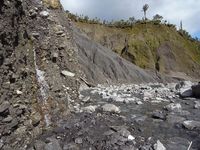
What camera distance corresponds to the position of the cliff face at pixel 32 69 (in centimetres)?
750

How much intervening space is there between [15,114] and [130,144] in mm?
2245

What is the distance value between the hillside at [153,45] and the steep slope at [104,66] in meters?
9.48

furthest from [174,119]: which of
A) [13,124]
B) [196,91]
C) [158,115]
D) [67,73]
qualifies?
[196,91]

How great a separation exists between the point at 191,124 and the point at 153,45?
47180mm

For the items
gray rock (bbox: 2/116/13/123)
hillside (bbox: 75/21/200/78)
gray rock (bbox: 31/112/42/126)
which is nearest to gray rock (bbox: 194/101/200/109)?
gray rock (bbox: 31/112/42/126)

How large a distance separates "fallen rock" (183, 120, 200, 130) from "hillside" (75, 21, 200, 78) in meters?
41.5

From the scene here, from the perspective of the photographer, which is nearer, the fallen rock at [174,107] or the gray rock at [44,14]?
the gray rock at [44,14]

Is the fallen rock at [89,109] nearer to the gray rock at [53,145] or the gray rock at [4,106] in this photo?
the gray rock at [53,145]

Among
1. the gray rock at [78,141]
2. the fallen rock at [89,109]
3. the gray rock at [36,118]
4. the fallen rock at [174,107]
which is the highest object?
the gray rock at [36,118]

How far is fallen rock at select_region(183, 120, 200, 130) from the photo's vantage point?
9758mm

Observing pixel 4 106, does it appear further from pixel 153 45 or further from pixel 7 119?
pixel 153 45

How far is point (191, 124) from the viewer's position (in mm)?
9906

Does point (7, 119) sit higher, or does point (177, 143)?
point (7, 119)

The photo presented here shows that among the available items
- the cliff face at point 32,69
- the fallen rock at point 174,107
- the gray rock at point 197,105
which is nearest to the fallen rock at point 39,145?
the cliff face at point 32,69
